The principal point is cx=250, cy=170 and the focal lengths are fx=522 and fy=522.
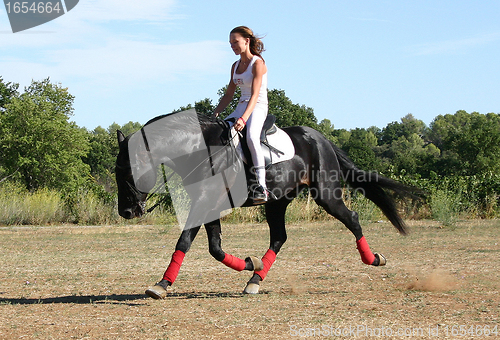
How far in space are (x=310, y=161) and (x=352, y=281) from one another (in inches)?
71.6

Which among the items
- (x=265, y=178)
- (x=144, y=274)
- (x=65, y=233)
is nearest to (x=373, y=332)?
(x=265, y=178)

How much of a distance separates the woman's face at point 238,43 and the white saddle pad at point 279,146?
1042mm

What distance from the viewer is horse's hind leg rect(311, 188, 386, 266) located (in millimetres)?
7133

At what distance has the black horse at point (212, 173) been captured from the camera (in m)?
5.86

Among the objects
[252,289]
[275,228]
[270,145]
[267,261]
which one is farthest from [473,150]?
[252,289]

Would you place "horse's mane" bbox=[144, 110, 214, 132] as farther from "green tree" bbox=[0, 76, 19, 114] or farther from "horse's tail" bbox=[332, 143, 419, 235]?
"green tree" bbox=[0, 76, 19, 114]

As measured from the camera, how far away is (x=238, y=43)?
6.40 m

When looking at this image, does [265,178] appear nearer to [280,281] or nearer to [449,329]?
[280,281]

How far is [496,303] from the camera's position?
5.67 metres

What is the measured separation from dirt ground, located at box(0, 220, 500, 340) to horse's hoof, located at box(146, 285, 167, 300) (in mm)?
144

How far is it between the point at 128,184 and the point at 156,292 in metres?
1.23

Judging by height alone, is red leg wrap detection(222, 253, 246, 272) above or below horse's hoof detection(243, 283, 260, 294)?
above

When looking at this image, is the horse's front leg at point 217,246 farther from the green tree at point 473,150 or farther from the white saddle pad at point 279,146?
the green tree at point 473,150

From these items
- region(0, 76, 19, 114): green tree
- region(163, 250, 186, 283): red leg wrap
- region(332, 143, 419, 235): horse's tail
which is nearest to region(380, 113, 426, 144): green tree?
region(0, 76, 19, 114): green tree
